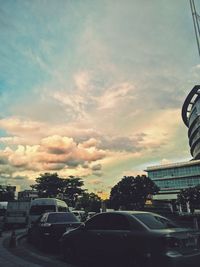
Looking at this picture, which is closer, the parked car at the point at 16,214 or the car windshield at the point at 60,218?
the car windshield at the point at 60,218

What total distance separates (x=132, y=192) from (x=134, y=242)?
221 feet

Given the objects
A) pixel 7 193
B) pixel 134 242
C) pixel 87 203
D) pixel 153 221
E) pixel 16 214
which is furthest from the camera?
pixel 87 203

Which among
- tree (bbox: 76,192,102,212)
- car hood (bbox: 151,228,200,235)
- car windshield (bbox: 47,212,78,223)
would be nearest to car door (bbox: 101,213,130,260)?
car hood (bbox: 151,228,200,235)

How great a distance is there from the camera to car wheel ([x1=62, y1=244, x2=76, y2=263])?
8281 mm

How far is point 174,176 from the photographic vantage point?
10369 centimetres

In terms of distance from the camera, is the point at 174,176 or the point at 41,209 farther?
the point at 174,176

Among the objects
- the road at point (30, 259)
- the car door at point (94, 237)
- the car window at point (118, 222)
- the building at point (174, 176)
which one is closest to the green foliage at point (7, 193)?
the building at point (174, 176)

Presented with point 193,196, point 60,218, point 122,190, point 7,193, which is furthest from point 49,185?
point 60,218

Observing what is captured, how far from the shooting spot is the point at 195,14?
26469 millimetres

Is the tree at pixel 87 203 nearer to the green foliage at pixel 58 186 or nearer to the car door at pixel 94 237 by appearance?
the green foliage at pixel 58 186

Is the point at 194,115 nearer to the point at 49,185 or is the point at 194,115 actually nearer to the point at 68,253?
the point at 49,185

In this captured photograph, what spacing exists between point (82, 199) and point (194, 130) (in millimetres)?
44356

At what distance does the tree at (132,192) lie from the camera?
72.1 meters

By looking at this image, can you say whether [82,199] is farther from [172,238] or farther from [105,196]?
[172,238]
